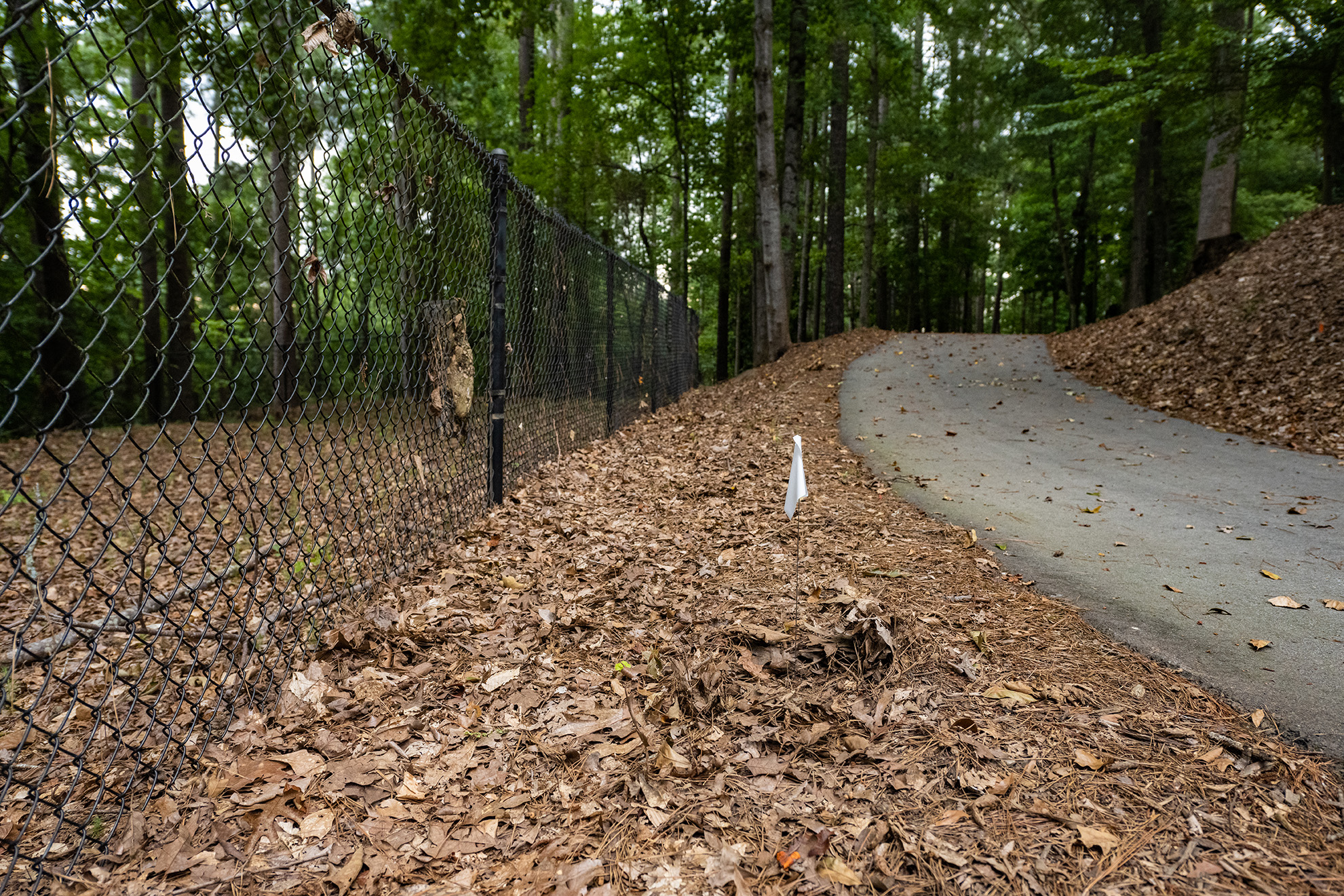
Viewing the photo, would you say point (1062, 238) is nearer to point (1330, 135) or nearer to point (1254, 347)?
point (1330, 135)

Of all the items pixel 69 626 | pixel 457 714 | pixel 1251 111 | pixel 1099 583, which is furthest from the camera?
pixel 1251 111

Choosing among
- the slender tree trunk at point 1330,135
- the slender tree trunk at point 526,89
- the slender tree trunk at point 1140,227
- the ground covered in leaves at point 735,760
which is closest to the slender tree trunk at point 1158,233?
the slender tree trunk at point 1140,227

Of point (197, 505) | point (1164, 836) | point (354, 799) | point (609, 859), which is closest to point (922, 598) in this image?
point (1164, 836)

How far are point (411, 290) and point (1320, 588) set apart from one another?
4.60m

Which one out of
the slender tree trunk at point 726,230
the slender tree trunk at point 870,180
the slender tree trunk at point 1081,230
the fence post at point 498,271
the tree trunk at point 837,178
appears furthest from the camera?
the slender tree trunk at point 1081,230

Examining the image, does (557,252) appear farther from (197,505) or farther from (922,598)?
A: (197,505)

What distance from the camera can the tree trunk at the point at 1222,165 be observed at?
9.54 meters

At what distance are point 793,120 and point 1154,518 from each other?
12.3 meters

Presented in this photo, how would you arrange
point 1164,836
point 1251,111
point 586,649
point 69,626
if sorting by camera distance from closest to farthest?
1. point 69,626
2. point 1164,836
3. point 586,649
4. point 1251,111

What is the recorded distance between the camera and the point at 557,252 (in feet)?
18.7

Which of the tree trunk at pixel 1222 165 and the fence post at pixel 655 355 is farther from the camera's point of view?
the fence post at pixel 655 355

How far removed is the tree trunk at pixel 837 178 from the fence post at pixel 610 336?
937cm

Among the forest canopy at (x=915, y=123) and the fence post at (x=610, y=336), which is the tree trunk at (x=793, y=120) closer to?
the forest canopy at (x=915, y=123)

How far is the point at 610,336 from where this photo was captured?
7.39 metres
